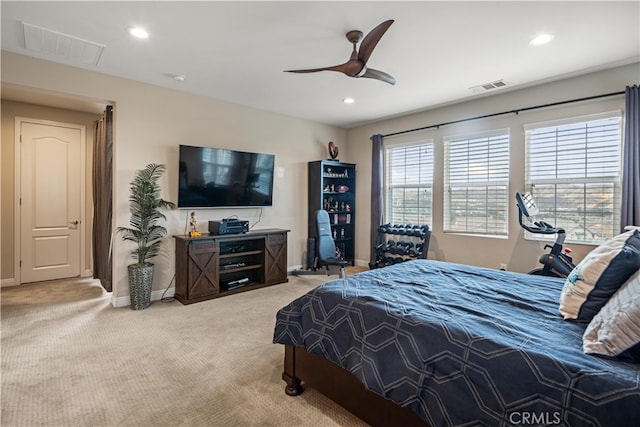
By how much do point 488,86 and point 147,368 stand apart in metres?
4.76

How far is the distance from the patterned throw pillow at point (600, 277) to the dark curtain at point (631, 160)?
2.21m

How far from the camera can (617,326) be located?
→ 48.8 inches

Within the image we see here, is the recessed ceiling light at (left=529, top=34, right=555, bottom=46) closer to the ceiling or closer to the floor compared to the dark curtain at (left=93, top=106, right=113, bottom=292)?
closer to the ceiling

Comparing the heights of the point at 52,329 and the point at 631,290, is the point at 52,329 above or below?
below

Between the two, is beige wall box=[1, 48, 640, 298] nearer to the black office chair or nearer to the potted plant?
the potted plant

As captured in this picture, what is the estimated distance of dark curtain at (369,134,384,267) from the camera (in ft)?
18.7

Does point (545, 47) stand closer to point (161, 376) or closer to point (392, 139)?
point (392, 139)

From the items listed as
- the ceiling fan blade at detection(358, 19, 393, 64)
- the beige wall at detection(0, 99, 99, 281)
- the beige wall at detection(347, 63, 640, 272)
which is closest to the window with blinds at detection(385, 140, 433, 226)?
the beige wall at detection(347, 63, 640, 272)

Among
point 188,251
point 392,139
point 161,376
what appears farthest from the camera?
point 392,139

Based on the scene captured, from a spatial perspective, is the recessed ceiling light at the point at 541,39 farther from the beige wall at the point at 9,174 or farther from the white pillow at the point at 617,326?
the beige wall at the point at 9,174

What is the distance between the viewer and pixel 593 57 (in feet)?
10.7

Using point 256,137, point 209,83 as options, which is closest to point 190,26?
point 209,83

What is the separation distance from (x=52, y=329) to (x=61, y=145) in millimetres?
3194

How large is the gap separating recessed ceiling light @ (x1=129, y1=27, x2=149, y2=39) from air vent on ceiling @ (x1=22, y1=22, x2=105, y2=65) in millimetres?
483
